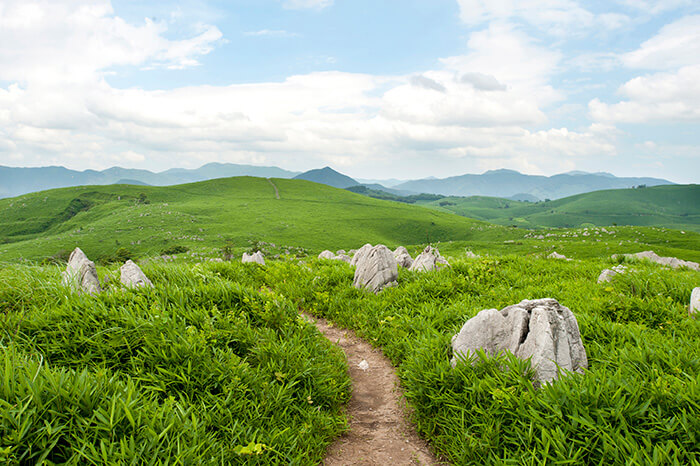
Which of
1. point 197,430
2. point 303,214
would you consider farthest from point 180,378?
point 303,214

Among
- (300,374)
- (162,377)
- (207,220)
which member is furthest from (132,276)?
(207,220)

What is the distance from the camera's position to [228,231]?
101062mm

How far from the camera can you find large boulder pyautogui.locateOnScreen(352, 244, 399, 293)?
33.2 feet

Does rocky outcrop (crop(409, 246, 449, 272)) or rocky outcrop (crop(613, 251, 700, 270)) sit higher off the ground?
rocky outcrop (crop(409, 246, 449, 272))

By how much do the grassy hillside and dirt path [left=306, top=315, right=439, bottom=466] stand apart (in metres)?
75.5

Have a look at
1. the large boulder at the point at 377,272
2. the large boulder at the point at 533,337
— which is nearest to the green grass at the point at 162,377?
the large boulder at the point at 533,337

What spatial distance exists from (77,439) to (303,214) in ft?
426

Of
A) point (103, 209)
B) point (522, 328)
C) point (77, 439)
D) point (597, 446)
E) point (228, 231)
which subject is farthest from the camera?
point (103, 209)

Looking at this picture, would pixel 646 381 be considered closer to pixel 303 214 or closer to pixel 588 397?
pixel 588 397

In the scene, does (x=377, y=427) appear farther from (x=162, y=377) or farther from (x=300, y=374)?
(x=162, y=377)

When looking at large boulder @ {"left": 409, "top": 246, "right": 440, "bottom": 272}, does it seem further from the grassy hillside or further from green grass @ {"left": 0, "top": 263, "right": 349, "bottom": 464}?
the grassy hillside

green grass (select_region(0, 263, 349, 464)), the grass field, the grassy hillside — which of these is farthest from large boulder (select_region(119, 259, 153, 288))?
the grassy hillside

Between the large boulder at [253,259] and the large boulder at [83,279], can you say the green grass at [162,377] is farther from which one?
the large boulder at [253,259]

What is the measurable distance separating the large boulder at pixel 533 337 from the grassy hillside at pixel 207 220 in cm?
7726
